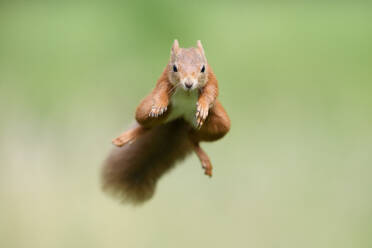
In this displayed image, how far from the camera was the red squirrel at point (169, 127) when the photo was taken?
1132 millimetres

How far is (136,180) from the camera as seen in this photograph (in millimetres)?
1535

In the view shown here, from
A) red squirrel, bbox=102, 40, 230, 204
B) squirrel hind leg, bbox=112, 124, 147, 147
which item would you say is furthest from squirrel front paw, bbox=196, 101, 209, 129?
squirrel hind leg, bbox=112, 124, 147, 147

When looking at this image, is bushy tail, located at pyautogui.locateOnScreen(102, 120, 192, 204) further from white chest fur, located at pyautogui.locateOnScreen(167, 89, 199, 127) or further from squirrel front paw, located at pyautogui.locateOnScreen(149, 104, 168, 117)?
squirrel front paw, located at pyautogui.locateOnScreen(149, 104, 168, 117)

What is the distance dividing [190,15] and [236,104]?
573 mm

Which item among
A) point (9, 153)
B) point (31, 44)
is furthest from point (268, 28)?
point (9, 153)

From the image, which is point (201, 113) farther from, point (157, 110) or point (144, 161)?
point (144, 161)

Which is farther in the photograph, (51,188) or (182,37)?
(182,37)

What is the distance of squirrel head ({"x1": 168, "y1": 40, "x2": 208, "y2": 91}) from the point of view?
110 centimetres

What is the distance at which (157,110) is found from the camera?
1.14 m

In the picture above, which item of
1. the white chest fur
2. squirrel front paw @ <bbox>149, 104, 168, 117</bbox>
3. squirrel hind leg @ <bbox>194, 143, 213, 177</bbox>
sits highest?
the white chest fur

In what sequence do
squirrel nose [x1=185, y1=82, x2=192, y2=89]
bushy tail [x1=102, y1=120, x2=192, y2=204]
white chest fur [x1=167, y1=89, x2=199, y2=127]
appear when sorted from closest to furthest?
1. squirrel nose [x1=185, y1=82, x2=192, y2=89]
2. white chest fur [x1=167, y1=89, x2=199, y2=127]
3. bushy tail [x1=102, y1=120, x2=192, y2=204]

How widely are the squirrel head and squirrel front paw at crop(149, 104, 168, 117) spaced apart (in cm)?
5

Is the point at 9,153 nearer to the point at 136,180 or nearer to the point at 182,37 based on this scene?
the point at 182,37

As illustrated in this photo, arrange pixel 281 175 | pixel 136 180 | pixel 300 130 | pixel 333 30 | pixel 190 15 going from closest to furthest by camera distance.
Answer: pixel 136 180
pixel 281 175
pixel 300 130
pixel 190 15
pixel 333 30
